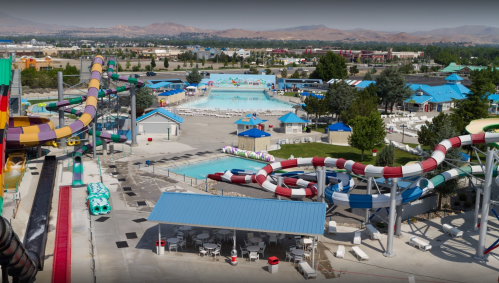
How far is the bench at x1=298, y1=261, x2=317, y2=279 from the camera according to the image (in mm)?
20047

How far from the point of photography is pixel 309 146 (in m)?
48.0

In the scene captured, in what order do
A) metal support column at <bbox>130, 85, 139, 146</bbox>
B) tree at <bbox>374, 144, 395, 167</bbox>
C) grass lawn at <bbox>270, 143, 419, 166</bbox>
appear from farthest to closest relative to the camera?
metal support column at <bbox>130, 85, 139, 146</bbox>, grass lawn at <bbox>270, 143, 419, 166</bbox>, tree at <bbox>374, 144, 395, 167</bbox>

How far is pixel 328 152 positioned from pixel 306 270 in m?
26.0

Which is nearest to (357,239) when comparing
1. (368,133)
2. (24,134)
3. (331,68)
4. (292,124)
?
(368,133)

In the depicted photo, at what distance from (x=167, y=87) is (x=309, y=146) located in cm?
5224

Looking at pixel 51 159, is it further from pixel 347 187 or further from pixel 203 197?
pixel 347 187

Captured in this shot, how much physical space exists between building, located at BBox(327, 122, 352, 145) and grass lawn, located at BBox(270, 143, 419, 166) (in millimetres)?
1353

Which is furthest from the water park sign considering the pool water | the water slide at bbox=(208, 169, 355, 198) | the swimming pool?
the water slide at bbox=(208, 169, 355, 198)

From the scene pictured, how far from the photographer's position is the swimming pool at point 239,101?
8138cm

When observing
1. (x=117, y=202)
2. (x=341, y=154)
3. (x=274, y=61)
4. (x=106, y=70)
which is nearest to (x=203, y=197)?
(x=117, y=202)

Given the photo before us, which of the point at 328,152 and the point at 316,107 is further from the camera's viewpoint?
the point at 316,107

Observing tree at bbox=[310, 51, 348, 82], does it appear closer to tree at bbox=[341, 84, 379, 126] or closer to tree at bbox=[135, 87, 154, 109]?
tree at bbox=[341, 84, 379, 126]

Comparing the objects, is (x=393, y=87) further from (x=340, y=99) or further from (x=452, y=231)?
(x=452, y=231)

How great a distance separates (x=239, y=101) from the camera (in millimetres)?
90500
